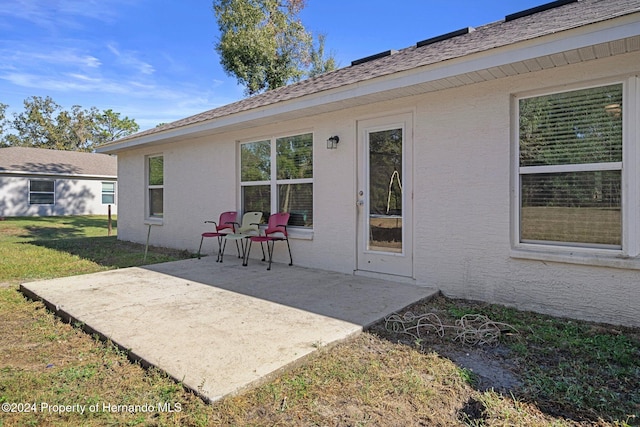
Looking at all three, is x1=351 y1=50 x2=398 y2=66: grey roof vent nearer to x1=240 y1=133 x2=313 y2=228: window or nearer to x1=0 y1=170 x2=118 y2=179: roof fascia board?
x1=240 y1=133 x2=313 y2=228: window

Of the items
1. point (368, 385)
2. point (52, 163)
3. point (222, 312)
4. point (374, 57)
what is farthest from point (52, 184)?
point (368, 385)

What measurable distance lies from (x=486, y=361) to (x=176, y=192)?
735 cm

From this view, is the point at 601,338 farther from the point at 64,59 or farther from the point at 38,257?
the point at 64,59

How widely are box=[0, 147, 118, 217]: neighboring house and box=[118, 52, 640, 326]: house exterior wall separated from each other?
16.2 metres

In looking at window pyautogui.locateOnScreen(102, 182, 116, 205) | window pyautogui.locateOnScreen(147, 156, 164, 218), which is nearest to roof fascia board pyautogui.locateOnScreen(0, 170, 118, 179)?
window pyautogui.locateOnScreen(102, 182, 116, 205)

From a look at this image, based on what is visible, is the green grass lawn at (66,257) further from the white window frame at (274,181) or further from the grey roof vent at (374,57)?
the grey roof vent at (374,57)

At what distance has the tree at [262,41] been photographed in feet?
54.5

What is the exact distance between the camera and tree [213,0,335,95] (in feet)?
54.5

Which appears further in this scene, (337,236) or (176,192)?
(176,192)

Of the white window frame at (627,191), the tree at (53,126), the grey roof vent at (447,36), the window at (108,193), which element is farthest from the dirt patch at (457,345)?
the tree at (53,126)

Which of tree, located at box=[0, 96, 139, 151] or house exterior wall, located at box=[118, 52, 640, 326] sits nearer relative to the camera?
house exterior wall, located at box=[118, 52, 640, 326]

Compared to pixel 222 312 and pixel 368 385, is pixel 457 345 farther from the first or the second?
pixel 222 312

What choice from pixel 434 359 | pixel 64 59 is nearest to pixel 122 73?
pixel 64 59

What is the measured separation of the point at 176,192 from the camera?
8.38 meters
